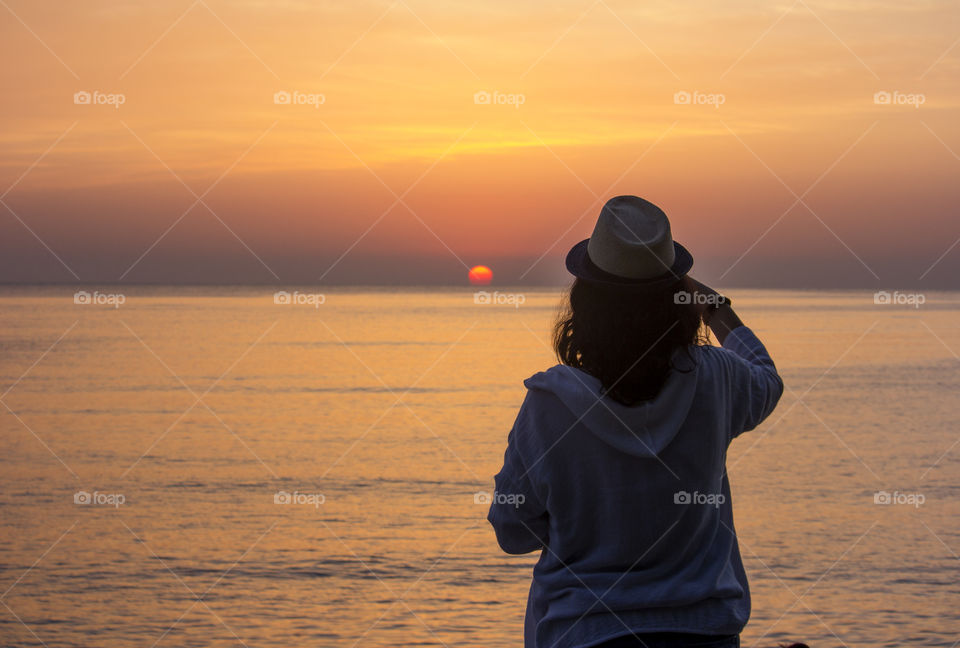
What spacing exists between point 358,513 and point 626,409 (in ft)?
28.6

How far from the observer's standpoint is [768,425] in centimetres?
1600

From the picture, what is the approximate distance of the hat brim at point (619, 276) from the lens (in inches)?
73.1

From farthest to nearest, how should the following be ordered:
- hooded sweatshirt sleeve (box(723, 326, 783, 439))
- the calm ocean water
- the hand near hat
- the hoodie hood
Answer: the calm ocean water → the hand near hat → hooded sweatshirt sleeve (box(723, 326, 783, 439)) → the hoodie hood

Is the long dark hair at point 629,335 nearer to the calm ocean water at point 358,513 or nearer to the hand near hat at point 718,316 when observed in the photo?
the hand near hat at point 718,316

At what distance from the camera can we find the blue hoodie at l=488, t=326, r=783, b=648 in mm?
1798

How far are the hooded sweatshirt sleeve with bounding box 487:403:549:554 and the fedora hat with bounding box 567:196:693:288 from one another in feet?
0.98

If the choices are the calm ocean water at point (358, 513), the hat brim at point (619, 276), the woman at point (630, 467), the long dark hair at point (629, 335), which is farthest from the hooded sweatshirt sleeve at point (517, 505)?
the calm ocean water at point (358, 513)

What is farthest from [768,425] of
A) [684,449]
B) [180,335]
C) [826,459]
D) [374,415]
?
[180,335]

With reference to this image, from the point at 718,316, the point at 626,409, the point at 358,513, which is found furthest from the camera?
the point at 358,513

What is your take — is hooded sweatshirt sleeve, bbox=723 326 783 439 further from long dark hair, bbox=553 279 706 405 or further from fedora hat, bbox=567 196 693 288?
fedora hat, bbox=567 196 693 288

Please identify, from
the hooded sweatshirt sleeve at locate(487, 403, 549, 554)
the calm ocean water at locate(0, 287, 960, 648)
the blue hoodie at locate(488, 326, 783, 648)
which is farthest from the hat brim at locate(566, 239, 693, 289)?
the calm ocean water at locate(0, 287, 960, 648)

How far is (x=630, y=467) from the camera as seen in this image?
1808 mm

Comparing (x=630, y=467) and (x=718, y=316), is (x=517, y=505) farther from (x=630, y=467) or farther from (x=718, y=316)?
(x=718, y=316)

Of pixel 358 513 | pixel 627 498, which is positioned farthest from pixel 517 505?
pixel 358 513
